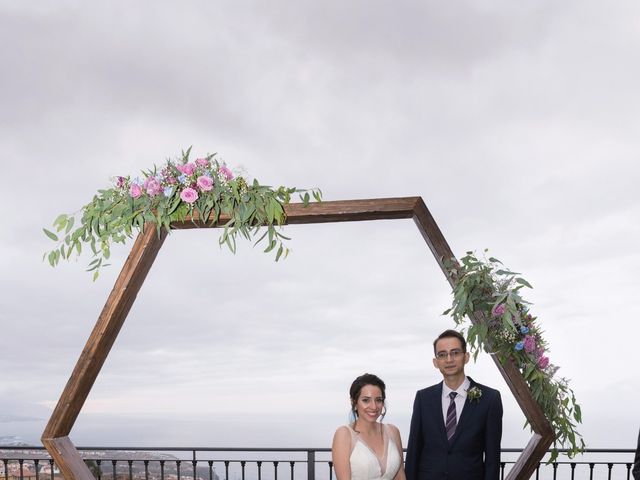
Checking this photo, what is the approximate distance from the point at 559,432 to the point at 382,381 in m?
1.63

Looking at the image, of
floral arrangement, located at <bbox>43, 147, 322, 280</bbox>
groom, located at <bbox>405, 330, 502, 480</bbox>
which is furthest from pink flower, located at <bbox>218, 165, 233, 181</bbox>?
groom, located at <bbox>405, 330, 502, 480</bbox>

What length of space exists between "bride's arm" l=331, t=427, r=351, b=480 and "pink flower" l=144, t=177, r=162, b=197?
1999 millimetres

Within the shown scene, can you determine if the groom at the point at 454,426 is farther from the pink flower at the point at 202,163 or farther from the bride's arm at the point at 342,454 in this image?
the pink flower at the point at 202,163

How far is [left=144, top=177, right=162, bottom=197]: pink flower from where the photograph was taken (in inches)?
173

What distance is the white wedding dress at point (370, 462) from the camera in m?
3.82

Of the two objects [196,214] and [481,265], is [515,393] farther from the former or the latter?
[196,214]

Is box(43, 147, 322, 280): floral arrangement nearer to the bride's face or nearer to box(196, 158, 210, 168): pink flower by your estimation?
box(196, 158, 210, 168): pink flower

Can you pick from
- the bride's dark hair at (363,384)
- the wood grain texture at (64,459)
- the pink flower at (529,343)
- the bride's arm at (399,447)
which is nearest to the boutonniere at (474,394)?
the bride's dark hair at (363,384)

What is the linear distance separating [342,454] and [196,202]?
1.90 metres

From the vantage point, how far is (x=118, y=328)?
179 inches

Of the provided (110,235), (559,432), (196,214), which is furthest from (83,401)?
(559,432)

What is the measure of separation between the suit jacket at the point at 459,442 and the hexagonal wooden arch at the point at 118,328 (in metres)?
0.77

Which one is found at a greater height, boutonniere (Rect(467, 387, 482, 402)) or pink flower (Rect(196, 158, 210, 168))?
pink flower (Rect(196, 158, 210, 168))

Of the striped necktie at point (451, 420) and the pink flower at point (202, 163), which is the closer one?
the striped necktie at point (451, 420)
